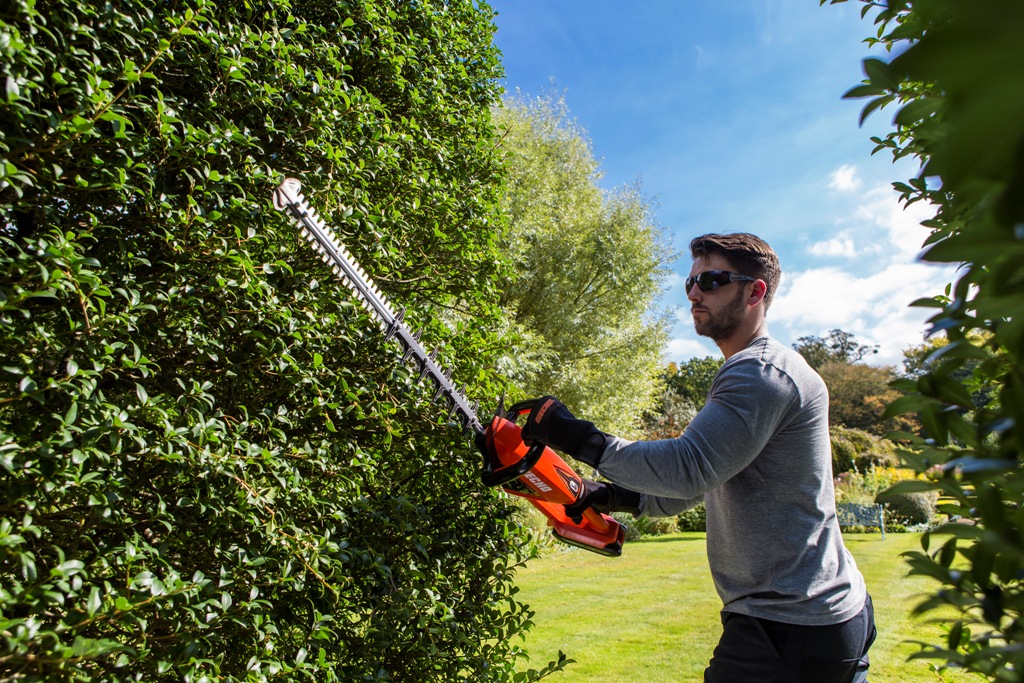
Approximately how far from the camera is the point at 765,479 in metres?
2.45

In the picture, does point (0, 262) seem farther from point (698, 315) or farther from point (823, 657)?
point (823, 657)

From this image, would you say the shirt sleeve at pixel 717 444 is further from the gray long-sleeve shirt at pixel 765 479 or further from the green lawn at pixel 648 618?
the green lawn at pixel 648 618

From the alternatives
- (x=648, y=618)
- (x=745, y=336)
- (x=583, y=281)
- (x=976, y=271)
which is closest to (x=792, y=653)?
(x=745, y=336)

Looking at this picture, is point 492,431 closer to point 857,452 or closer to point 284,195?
point 284,195

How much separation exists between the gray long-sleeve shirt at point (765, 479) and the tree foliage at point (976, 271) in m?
1.24

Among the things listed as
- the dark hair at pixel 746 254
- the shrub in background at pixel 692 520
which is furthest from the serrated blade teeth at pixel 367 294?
the shrub in background at pixel 692 520

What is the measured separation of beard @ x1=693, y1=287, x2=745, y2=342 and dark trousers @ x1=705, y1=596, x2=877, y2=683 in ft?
3.66

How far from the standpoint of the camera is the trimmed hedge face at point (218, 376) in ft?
6.27

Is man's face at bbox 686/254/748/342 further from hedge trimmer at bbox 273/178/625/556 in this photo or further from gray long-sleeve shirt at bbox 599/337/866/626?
hedge trimmer at bbox 273/178/625/556

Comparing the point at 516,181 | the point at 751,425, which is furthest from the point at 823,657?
the point at 516,181

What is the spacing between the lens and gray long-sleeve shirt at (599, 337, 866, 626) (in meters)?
2.31

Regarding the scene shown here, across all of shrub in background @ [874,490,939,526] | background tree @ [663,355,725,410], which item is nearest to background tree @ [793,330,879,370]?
background tree @ [663,355,725,410]

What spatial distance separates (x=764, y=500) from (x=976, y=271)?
192cm

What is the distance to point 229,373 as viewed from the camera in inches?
93.6
